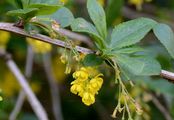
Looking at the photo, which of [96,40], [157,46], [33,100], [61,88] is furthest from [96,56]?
[61,88]

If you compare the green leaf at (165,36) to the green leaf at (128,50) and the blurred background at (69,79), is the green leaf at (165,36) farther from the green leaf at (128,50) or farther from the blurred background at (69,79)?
the blurred background at (69,79)

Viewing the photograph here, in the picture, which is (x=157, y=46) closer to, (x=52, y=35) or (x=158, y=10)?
(x=158, y=10)

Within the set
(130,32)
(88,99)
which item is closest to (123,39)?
(130,32)

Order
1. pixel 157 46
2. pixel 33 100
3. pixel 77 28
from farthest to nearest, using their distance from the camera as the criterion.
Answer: pixel 157 46
pixel 33 100
pixel 77 28

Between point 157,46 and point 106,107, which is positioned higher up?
point 157,46

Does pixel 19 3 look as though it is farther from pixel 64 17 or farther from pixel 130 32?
pixel 130 32

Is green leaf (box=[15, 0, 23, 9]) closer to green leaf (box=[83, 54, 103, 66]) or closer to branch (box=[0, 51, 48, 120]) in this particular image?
green leaf (box=[83, 54, 103, 66])
